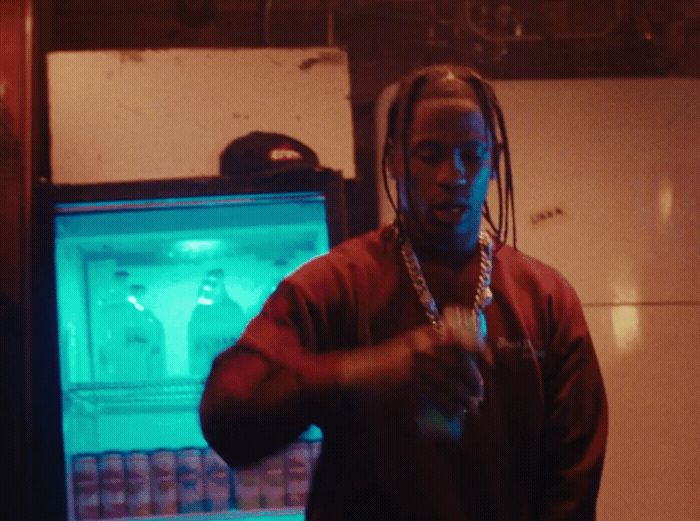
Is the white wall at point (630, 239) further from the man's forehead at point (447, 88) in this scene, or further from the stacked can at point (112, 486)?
the man's forehead at point (447, 88)

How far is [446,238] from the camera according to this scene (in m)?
1.23

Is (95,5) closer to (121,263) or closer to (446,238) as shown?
(121,263)

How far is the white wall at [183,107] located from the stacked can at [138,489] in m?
0.80

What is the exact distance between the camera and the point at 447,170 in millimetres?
1190

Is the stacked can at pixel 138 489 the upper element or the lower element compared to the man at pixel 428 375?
lower

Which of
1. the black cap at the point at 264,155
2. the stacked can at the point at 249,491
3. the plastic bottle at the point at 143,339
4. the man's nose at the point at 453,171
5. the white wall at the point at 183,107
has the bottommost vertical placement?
the stacked can at the point at 249,491

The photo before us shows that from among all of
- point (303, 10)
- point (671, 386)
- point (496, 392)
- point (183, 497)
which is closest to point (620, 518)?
point (671, 386)

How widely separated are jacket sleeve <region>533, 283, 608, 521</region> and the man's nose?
0.84 ft

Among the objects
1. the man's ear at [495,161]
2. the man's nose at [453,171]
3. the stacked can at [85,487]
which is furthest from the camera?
the stacked can at [85,487]

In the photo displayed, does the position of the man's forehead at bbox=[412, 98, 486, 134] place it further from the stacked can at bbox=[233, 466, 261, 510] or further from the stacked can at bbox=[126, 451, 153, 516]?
the stacked can at bbox=[126, 451, 153, 516]

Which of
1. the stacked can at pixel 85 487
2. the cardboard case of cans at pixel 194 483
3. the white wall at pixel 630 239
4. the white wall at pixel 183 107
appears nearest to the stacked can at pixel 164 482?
the cardboard case of cans at pixel 194 483

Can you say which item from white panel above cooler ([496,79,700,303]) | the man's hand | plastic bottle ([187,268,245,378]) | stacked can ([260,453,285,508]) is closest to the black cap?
plastic bottle ([187,268,245,378])

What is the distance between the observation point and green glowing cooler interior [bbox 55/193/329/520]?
2.24m

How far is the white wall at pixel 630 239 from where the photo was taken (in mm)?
2312
